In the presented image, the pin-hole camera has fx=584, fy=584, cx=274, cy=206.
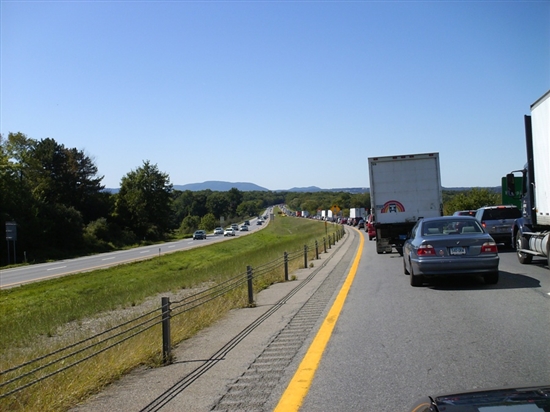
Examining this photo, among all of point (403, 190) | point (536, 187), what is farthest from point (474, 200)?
point (536, 187)

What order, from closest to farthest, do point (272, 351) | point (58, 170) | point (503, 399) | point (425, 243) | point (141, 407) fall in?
point (503, 399), point (141, 407), point (272, 351), point (425, 243), point (58, 170)

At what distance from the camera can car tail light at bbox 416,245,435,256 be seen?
43.4ft

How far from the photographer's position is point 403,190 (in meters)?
24.3

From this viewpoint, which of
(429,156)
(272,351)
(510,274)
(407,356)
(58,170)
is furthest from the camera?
(58,170)

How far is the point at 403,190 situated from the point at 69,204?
70.6 m

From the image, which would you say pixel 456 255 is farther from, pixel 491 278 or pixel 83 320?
pixel 83 320

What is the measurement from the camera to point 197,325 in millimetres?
10398

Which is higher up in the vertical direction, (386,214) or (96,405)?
(386,214)

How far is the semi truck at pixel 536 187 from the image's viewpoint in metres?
14.7

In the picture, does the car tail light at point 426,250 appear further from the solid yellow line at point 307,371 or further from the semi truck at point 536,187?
the semi truck at point 536,187

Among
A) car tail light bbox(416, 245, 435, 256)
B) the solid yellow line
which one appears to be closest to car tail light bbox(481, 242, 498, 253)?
car tail light bbox(416, 245, 435, 256)

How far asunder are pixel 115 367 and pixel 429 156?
62.4 ft

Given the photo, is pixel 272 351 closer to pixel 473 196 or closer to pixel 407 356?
pixel 407 356

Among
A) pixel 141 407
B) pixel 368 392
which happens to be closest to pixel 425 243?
pixel 368 392
